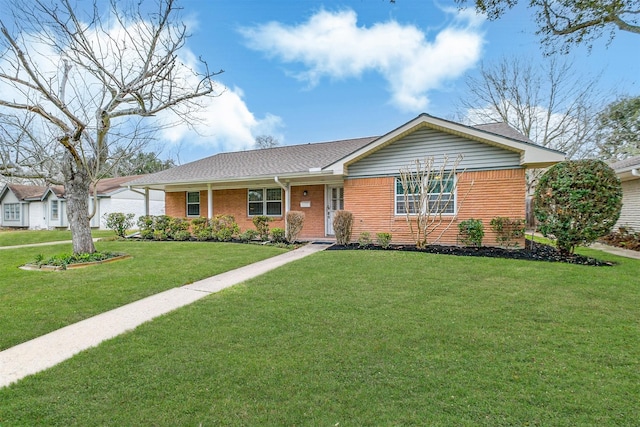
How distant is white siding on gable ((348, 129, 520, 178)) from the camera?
32.9 ft

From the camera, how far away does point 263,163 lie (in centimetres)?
1509

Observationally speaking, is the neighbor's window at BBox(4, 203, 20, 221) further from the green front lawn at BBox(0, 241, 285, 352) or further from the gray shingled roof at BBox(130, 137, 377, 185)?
the green front lawn at BBox(0, 241, 285, 352)

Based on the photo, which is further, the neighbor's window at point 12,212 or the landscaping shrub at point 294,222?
the neighbor's window at point 12,212

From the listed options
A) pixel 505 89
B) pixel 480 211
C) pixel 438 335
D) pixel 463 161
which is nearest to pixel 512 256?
pixel 480 211

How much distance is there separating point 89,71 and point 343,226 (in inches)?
340

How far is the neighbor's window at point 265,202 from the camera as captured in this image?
14.4 meters

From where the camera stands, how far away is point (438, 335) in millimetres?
3684

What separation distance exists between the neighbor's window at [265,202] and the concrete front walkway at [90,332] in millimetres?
7980

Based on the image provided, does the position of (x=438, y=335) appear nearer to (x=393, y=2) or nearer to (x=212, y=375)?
(x=212, y=375)

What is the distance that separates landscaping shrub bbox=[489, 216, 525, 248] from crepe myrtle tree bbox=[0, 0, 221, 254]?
927 centimetres

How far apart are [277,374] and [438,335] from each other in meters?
1.90

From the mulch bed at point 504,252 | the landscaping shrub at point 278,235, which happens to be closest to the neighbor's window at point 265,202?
the landscaping shrub at point 278,235

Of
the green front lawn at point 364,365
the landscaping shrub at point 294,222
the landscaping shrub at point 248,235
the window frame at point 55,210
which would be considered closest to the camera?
the green front lawn at point 364,365

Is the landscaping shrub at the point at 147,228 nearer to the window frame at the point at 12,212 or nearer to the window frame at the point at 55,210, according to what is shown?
the window frame at the point at 55,210
